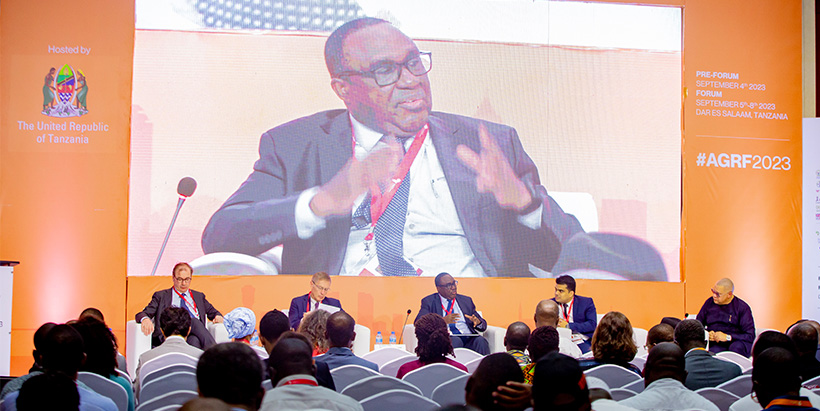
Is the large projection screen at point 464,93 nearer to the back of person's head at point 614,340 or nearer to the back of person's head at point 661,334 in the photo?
the back of person's head at point 661,334

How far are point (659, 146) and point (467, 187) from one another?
88.7 inches

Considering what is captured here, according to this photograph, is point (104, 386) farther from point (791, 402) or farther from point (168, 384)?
point (791, 402)

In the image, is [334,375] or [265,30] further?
[265,30]

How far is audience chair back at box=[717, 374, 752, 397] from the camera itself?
11.5ft

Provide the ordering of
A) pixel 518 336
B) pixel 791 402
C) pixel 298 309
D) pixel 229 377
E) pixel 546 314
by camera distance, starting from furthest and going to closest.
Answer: pixel 298 309, pixel 546 314, pixel 518 336, pixel 791 402, pixel 229 377

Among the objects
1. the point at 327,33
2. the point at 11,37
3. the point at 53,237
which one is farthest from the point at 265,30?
the point at 53,237

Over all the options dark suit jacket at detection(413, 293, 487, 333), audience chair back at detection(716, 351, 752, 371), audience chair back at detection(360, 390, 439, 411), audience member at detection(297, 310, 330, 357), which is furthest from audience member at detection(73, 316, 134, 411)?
dark suit jacket at detection(413, 293, 487, 333)

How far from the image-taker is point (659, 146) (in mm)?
8555

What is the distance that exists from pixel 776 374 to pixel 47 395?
2.46 metres

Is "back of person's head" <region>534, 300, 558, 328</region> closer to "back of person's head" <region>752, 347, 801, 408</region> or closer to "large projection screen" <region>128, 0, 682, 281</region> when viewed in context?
"back of person's head" <region>752, 347, 801, 408</region>

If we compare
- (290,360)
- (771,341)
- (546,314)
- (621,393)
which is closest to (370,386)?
(290,360)

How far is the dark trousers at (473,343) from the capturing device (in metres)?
6.70

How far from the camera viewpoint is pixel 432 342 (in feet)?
13.1

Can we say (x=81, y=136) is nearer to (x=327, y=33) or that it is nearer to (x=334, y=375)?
(x=327, y=33)
